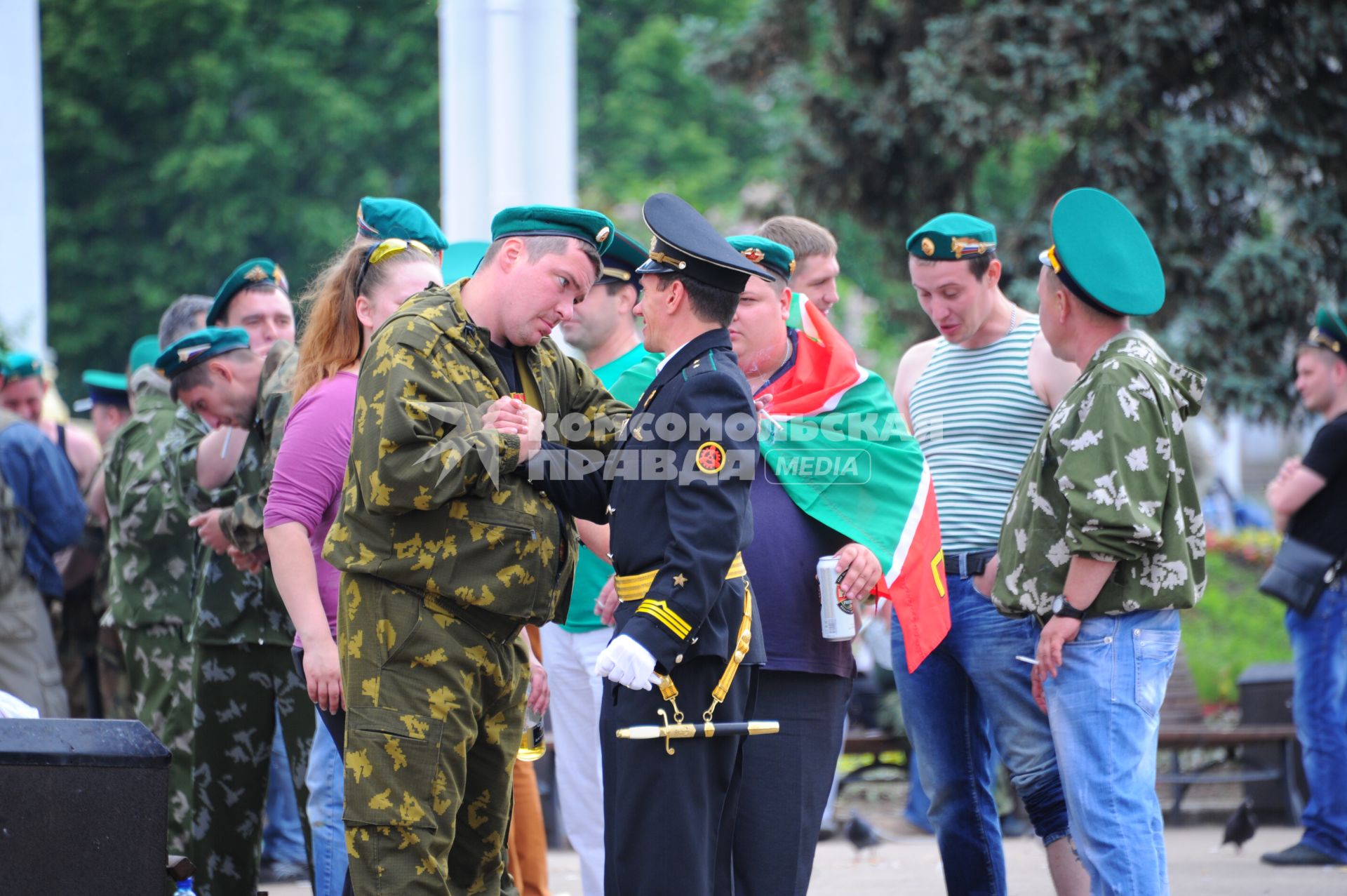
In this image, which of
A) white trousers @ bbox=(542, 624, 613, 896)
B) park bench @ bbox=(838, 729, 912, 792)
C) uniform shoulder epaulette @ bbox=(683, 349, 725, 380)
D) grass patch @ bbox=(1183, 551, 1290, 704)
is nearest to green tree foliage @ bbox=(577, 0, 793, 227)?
grass patch @ bbox=(1183, 551, 1290, 704)

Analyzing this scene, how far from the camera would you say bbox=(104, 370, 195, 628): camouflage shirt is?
562 centimetres

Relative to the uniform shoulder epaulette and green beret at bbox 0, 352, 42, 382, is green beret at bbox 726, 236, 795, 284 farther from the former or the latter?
green beret at bbox 0, 352, 42, 382

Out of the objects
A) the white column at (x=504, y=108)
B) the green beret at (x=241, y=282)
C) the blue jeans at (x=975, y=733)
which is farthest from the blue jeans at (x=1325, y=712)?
the green beret at (x=241, y=282)

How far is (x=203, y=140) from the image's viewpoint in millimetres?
28766

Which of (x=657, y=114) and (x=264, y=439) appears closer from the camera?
(x=264, y=439)

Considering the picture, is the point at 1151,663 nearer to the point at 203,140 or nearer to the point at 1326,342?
the point at 1326,342

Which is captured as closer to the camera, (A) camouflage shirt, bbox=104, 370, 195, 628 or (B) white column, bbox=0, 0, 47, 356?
(A) camouflage shirt, bbox=104, 370, 195, 628

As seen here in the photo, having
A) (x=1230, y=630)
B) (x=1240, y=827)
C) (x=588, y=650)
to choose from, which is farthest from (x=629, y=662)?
(x=1230, y=630)

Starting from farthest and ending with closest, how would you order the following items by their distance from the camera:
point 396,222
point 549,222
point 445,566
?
point 396,222 < point 549,222 < point 445,566

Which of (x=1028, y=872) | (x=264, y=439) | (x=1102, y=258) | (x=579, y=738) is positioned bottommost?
(x=1028, y=872)

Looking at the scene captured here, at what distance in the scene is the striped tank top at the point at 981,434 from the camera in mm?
4473

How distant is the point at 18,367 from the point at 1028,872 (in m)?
5.51

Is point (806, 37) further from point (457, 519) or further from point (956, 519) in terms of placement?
point (457, 519)

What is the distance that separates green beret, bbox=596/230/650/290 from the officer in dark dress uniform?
1190mm
